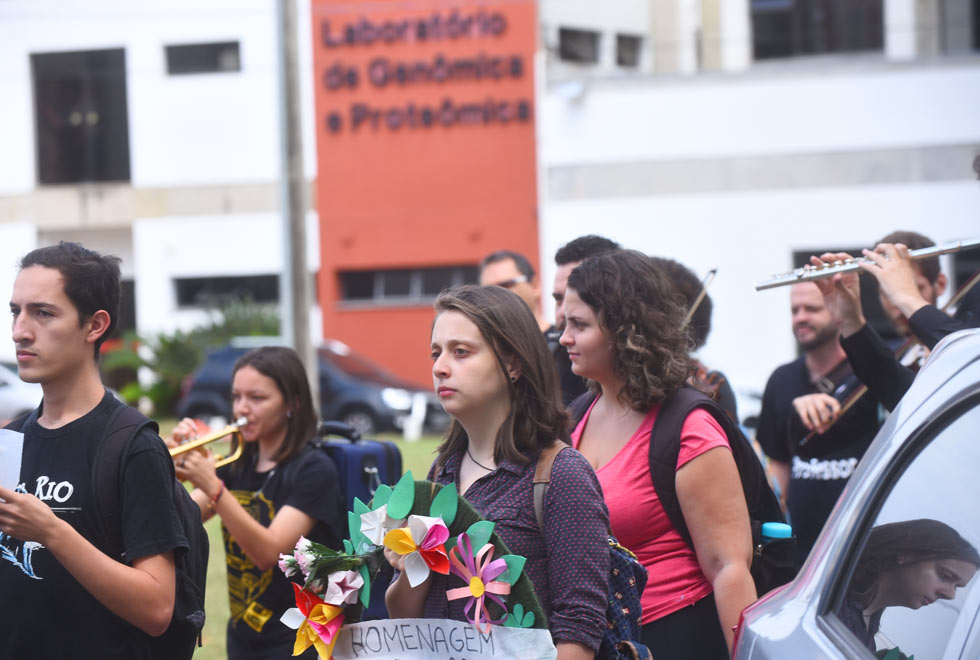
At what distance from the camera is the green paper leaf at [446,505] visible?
8.05ft

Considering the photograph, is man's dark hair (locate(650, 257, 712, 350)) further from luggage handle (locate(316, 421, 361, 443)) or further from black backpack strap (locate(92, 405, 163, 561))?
black backpack strap (locate(92, 405, 163, 561))

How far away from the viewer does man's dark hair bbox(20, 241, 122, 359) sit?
2904 millimetres

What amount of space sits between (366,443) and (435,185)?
20124 millimetres

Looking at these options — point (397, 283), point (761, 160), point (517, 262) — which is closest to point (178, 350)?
point (397, 283)

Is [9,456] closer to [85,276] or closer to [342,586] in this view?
[85,276]

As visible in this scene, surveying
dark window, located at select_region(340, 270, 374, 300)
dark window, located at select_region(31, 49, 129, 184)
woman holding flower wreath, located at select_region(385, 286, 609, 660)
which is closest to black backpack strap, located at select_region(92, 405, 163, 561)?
woman holding flower wreath, located at select_region(385, 286, 609, 660)

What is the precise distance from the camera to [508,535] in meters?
2.59

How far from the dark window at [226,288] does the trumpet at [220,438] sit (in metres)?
21.7

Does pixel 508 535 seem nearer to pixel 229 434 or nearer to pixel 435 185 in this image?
pixel 229 434

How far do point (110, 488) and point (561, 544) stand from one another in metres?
1.08

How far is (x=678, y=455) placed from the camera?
3059 millimetres

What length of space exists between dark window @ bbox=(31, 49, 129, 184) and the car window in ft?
87.3

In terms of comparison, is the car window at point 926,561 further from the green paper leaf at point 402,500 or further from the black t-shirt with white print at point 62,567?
the black t-shirt with white print at point 62,567

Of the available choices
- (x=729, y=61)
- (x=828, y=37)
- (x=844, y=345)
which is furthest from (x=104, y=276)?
(x=828, y=37)
